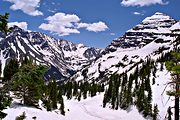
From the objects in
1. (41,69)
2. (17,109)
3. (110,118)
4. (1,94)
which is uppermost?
(41,69)

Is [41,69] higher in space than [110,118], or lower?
higher

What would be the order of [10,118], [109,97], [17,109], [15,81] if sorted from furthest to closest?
1. [109,97]
2. [17,109]
3. [10,118]
4. [15,81]

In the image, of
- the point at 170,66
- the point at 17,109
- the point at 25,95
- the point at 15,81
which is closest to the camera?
the point at 15,81

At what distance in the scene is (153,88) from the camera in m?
187

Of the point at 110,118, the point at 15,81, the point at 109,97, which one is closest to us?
the point at 15,81

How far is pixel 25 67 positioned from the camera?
14.9 m

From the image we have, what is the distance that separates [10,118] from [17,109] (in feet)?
26.3

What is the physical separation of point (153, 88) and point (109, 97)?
23.2 metres

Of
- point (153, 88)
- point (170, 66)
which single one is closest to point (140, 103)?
point (153, 88)

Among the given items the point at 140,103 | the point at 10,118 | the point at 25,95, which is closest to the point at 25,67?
the point at 10,118

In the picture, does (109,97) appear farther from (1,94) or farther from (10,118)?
(1,94)

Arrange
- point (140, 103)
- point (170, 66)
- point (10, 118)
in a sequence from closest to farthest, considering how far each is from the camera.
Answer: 1. point (170, 66)
2. point (10, 118)
3. point (140, 103)

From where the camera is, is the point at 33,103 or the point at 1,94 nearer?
the point at 1,94

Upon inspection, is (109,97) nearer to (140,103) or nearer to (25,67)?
(140,103)
